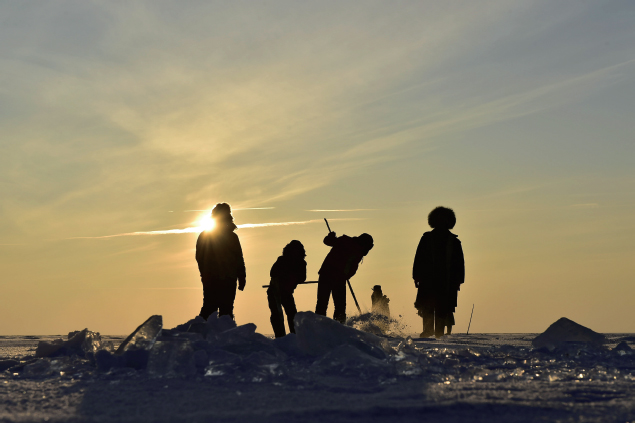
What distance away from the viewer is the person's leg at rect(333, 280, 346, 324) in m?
9.59

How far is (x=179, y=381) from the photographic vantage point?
4.05 meters

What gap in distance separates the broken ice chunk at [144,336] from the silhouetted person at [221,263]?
3388mm

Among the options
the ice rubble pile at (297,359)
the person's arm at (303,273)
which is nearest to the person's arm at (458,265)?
the person's arm at (303,273)

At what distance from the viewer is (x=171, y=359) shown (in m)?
4.52

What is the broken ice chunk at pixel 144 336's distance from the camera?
4.84m

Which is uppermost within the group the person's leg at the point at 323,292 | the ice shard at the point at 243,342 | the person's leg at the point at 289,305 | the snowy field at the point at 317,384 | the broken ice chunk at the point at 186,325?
the person's leg at the point at 323,292

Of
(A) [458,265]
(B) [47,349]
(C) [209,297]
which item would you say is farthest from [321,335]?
(A) [458,265]

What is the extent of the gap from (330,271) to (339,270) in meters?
0.15

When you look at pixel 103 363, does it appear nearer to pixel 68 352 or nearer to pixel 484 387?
pixel 68 352

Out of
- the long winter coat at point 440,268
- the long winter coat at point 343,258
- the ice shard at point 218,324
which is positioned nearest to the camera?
the ice shard at point 218,324

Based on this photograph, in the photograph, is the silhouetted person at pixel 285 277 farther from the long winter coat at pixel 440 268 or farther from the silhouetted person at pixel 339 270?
the long winter coat at pixel 440 268

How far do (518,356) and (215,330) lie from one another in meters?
3.05

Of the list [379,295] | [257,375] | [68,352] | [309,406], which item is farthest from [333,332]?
[379,295]

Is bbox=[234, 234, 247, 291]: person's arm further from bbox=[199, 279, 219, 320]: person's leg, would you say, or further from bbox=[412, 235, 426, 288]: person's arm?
bbox=[412, 235, 426, 288]: person's arm
